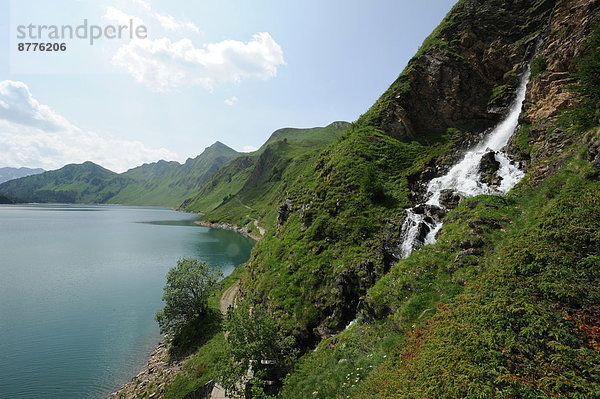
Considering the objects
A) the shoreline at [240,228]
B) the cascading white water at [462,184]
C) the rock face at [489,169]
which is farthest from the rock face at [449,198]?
the shoreline at [240,228]

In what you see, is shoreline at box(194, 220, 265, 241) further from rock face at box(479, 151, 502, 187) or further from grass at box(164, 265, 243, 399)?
rock face at box(479, 151, 502, 187)

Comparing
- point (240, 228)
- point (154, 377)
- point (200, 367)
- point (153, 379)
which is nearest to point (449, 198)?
point (200, 367)

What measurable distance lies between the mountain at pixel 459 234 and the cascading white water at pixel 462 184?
0.90 feet

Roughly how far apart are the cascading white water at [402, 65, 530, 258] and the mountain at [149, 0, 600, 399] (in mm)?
274

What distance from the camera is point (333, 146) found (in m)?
54.6

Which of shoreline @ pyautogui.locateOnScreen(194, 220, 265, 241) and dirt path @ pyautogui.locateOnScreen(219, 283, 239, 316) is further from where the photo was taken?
shoreline @ pyautogui.locateOnScreen(194, 220, 265, 241)

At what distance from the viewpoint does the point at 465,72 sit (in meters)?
50.4

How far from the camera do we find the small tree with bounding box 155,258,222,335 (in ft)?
125

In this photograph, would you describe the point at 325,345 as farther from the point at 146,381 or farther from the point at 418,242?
the point at 146,381

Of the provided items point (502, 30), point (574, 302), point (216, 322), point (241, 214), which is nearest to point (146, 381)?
point (216, 322)

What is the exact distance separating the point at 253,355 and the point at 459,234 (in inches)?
840

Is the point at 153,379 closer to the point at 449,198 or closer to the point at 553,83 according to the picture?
the point at 449,198

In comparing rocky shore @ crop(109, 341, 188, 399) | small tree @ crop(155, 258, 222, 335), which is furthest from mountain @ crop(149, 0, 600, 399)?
small tree @ crop(155, 258, 222, 335)

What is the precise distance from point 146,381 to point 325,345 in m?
24.5
